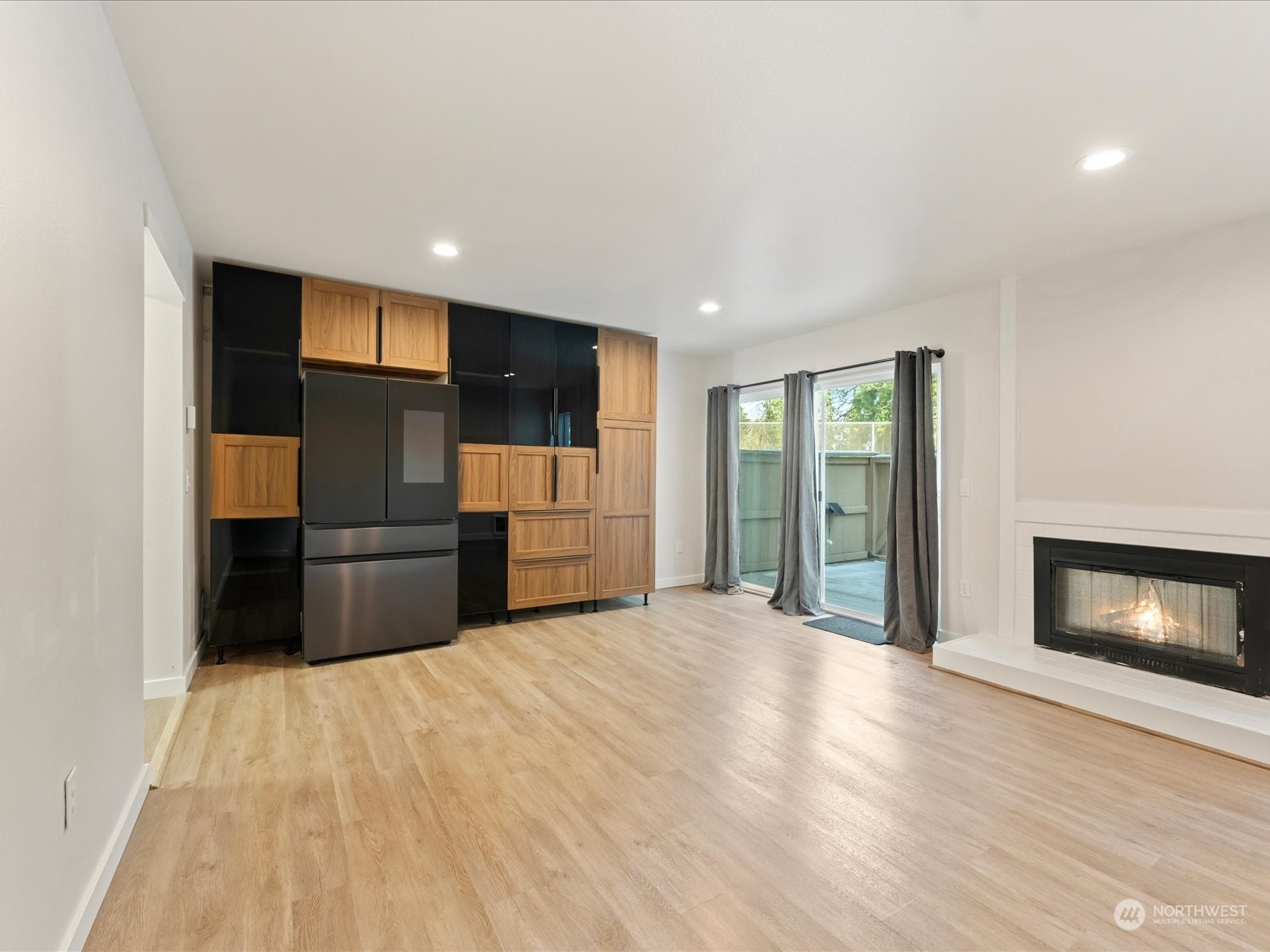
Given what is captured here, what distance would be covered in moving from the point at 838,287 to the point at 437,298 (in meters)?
2.91

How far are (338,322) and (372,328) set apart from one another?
0.21m

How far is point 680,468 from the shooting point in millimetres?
6348

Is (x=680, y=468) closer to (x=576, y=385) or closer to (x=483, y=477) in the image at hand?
(x=576, y=385)

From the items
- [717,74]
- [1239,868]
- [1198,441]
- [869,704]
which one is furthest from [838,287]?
[1239,868]

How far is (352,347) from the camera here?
13.0 feet

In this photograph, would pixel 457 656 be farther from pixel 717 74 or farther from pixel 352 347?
pixel 717 74

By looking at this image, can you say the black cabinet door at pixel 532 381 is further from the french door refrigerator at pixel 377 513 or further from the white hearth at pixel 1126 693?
the white hearth at pixel 1126 693

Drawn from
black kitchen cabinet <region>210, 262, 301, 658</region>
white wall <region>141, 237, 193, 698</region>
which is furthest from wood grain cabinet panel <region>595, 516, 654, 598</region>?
white wall <region>141, 237, 193, 698</region>

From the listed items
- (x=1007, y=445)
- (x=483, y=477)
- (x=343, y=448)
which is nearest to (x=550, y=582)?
(x=483, y=477)

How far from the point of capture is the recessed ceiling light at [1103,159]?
221 cm

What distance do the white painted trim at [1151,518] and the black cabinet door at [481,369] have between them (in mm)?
3746

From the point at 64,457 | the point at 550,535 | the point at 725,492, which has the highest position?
the point at 64,457

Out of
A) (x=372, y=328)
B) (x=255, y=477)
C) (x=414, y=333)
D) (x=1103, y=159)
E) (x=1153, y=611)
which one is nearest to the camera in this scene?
(x=1103, y=159)

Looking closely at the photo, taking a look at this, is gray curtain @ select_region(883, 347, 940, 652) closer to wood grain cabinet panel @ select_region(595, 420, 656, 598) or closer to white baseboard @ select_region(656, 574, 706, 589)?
wood grain cabinet panel @ select_region(595, 420, 656, 598)
